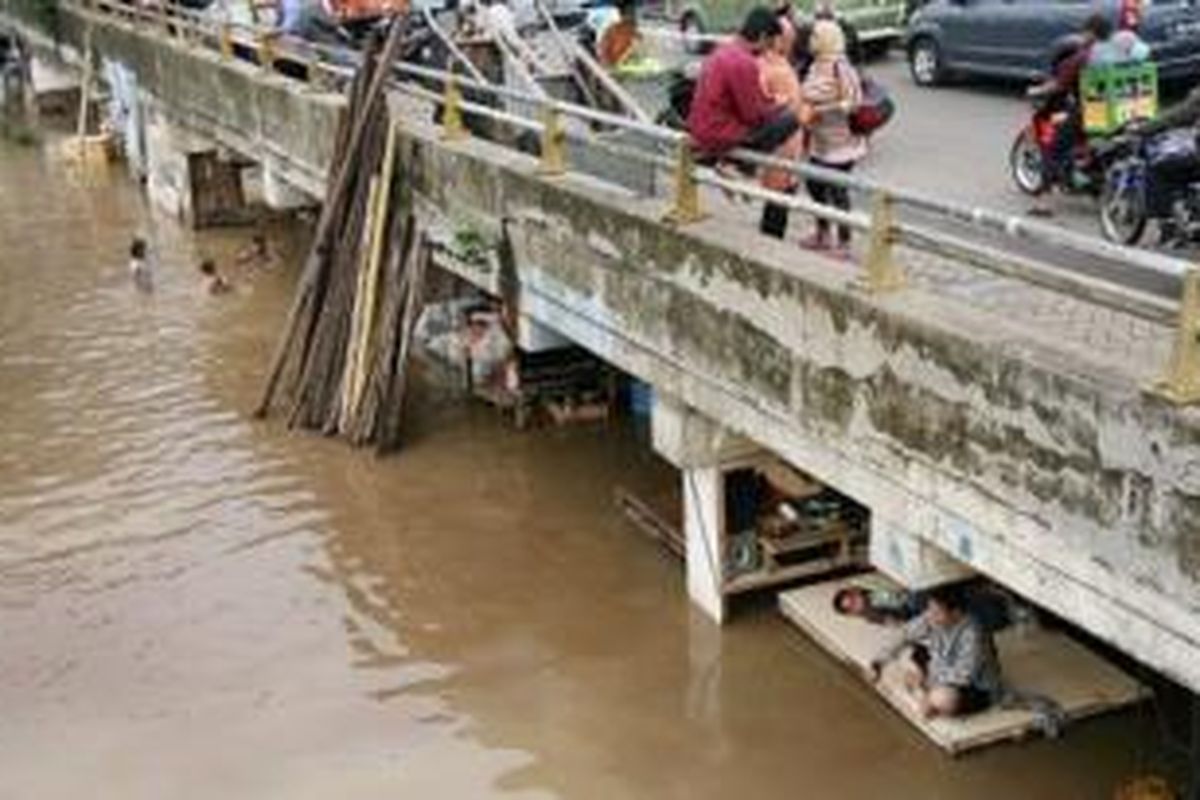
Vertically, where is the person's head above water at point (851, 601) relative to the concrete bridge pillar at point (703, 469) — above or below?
below

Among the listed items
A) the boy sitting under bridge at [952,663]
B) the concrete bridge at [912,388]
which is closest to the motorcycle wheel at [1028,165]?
the concrete bridge at [912,388]

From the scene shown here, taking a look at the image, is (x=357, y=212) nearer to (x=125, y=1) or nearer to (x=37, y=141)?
(x=125, y=1)

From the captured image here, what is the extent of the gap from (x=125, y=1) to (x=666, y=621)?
24.0 m

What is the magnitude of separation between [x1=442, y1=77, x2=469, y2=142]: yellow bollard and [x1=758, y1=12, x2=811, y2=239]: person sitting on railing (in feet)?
14.5

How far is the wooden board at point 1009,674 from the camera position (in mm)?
9844

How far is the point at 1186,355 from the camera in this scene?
6.79m

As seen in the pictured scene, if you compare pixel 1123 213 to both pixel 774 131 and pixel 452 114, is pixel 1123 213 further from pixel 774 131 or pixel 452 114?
pixel 452 114

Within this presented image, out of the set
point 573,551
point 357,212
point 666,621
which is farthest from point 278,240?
point 666,621

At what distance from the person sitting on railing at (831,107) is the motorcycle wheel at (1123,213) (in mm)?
1646

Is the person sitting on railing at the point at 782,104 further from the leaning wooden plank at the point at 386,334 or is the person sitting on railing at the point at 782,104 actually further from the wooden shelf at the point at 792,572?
the leaning wooden plank at the point at 386,334

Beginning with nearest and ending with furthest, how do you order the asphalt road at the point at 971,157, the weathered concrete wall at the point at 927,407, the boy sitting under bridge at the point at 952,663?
1. the weathered concrete wall at the point at 927,407
2. the boy sitting under bridge at the point at 952,663
3. the asphalt road at the point at 971,157

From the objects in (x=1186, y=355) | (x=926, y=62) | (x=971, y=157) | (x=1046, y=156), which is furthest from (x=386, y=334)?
(x=1186, y=355)

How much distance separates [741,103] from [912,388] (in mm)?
2760

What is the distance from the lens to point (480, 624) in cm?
1195
